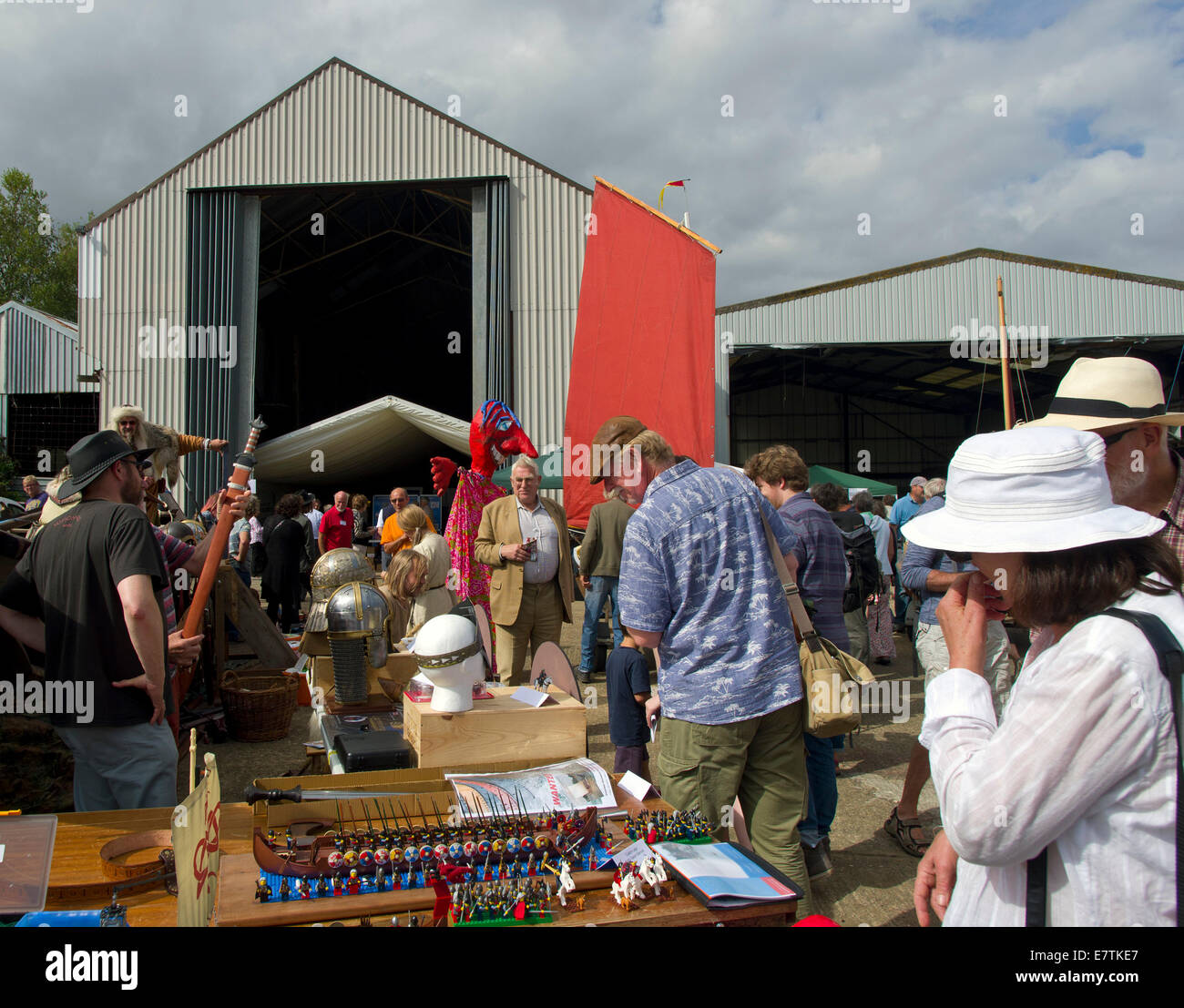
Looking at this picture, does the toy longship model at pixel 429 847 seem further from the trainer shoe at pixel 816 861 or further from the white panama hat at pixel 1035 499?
the trainer shoe at pixel 816 861

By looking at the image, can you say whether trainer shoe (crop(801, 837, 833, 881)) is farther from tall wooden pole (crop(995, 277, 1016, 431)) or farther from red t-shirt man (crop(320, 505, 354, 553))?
red t-shirt man (crop(320, 505, 354, 553))

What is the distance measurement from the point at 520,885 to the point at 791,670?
106 centimetres

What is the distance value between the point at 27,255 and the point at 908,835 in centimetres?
4028

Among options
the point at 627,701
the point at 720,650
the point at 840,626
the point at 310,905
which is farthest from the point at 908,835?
the point at 310,905

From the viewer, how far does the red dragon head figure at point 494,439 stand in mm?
5387

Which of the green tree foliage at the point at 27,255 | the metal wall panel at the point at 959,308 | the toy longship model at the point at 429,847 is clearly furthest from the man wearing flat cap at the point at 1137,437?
the green tree foliage at the point at 27,255

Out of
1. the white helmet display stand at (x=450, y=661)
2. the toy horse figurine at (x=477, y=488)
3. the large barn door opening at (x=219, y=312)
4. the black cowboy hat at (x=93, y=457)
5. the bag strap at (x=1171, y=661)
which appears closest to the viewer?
the bag strap at (x=1171, y=661)

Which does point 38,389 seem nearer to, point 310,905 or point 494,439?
point 494,439

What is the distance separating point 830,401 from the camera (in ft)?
89.0

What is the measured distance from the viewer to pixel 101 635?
2486 mm

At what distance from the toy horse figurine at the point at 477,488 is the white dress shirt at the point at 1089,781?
4.43 m

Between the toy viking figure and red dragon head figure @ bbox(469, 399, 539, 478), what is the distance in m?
1.70

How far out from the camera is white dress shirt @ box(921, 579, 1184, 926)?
0.92 metres
